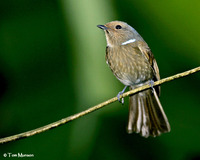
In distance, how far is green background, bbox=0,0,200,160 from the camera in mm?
1175

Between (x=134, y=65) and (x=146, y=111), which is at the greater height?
(x=134, y=65)

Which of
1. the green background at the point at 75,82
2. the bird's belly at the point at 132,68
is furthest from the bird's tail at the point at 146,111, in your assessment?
the green background at the point at 75,82

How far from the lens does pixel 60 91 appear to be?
1276 mm

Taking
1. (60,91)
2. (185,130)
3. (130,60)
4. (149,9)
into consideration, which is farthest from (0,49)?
(130,60)

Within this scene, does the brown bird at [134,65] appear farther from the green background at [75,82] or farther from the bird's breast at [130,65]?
the green background at [75,82]

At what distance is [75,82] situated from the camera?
1.22 meters

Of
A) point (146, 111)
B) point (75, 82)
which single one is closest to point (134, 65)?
point (146, 111)

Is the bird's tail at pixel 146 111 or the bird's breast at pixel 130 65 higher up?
the bird's breast at pixel 130 65

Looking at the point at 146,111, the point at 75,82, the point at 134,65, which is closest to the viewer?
the point at 75,82

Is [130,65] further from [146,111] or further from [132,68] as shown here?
[146,111]

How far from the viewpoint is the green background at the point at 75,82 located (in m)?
1.17

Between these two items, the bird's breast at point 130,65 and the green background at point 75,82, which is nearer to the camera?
the green background at point 75,82

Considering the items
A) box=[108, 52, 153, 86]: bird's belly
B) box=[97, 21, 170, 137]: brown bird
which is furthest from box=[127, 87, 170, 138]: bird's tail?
box=[108, 52, 153, 86]: bird's belly

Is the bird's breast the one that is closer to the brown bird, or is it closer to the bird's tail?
the brown bird
